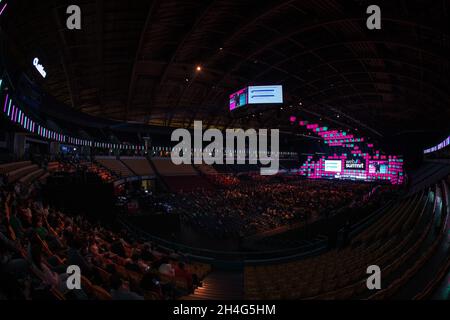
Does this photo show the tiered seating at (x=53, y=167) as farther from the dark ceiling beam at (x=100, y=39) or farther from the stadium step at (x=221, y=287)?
the stadium step at (x=221, y=287)

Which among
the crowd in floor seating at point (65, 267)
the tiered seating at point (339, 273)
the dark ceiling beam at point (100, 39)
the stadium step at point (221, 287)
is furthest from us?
the dark ceiling beam at point (100, 39)

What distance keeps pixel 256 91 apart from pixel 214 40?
5.29m

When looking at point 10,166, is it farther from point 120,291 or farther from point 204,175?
point 204,175

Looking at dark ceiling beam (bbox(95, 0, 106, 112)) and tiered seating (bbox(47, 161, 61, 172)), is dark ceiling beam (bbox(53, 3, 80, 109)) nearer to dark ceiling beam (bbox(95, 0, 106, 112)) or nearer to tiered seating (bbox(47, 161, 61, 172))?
dark ceiling beam (bbox(95, 0, 106, 112))

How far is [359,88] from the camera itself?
85.6ft

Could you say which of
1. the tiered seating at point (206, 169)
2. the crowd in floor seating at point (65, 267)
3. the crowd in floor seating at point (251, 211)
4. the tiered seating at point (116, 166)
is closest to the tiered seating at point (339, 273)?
the crowd in floor seating at point (65, 267)

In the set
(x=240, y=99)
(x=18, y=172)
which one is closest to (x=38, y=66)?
(x=18, y=172)

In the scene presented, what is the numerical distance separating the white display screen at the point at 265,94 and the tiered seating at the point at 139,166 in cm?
2165

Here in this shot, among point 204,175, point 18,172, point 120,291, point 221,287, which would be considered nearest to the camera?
point 120,291

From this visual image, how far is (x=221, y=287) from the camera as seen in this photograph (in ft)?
23.7

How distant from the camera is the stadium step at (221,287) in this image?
623 cm

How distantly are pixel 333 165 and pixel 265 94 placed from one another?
115 feet
